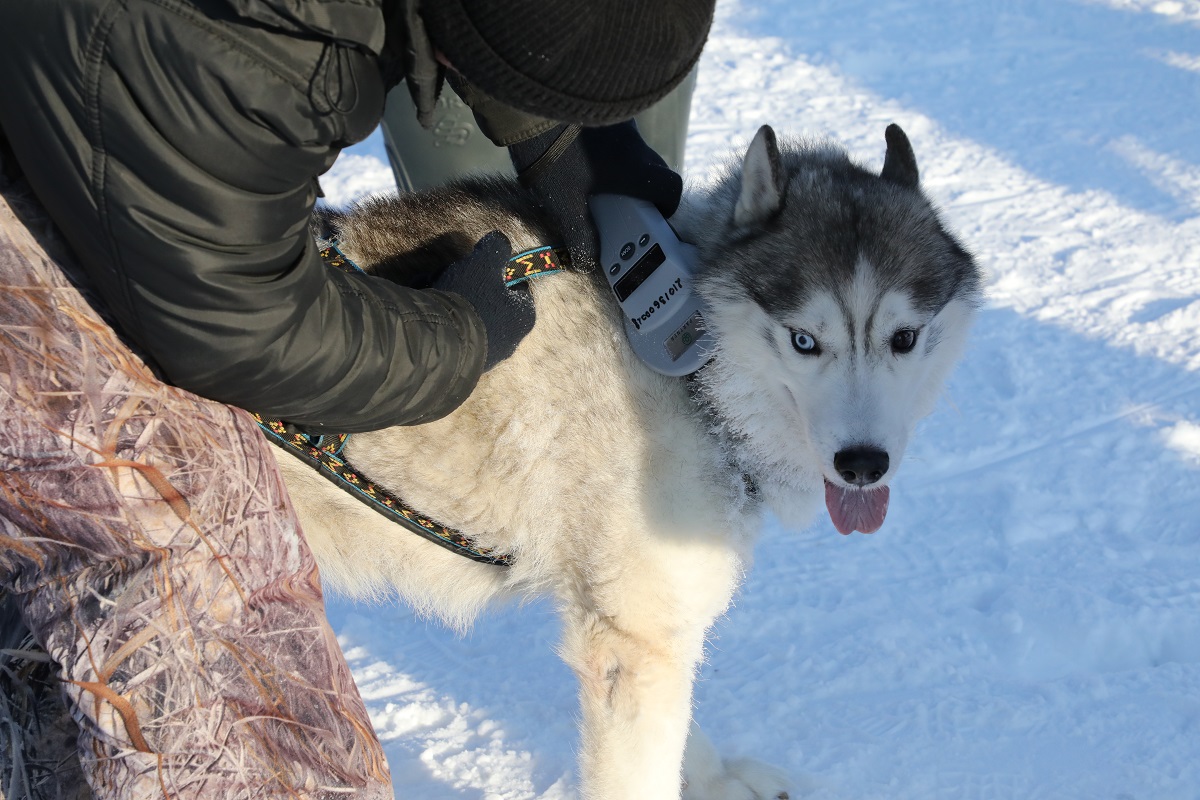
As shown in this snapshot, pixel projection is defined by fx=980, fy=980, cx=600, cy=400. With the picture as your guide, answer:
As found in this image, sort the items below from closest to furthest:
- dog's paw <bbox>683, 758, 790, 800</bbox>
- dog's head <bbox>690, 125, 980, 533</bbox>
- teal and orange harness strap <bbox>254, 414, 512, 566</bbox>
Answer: teal and orange harness strap <bbox>254, 414, 512, 566</bbox> → dog's head <bbox>690, 125, 980, 533</bbox> → dog's paw <bbox>683, 758, 790, 800</bbox>

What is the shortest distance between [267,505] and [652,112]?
2414 millimetres

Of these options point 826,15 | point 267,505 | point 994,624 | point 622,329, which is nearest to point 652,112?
point 622,329

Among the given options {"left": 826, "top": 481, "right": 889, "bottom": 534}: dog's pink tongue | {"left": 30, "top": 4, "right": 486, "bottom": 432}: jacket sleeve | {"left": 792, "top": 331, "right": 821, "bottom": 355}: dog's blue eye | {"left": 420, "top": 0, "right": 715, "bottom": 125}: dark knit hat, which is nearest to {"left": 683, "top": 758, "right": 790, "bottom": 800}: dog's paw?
{"left": 826, "top": 481, "right": 889, "bottom": 534}: dog's pink tongue

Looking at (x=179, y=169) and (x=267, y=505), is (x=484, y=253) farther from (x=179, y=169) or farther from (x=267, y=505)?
(x=179, y=169)

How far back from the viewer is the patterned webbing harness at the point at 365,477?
1766 mm

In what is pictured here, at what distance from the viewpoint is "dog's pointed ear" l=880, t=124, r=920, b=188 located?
7.02 ft

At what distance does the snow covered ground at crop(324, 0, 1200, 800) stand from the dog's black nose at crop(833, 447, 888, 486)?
51cm

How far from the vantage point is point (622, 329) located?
2082 mm

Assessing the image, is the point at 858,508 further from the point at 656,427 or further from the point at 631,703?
the point at 631,703

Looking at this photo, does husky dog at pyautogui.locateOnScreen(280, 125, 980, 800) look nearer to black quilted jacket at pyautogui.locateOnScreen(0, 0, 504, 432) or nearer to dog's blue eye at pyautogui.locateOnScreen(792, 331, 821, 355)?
dog's blue eye at pyautogui.locateOnScreen(792, 331, 821, 355)

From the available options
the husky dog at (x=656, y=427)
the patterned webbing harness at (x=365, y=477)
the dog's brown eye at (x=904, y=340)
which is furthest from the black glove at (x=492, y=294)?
the dog's brown eye at (x=904, y=340)

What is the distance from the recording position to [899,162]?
85.0 inches

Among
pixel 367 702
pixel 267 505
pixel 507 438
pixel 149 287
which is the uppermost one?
pixel 149 287

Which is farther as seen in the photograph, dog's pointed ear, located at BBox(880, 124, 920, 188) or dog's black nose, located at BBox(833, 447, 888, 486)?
dog's pointed ear, located at BBox(880, 124, 920, 188)
